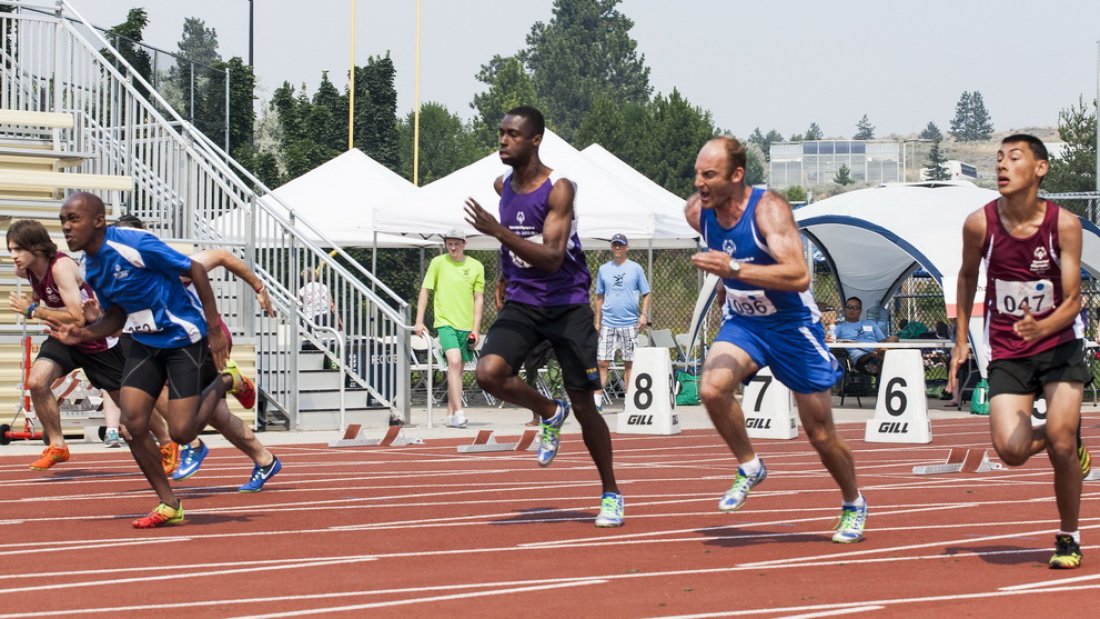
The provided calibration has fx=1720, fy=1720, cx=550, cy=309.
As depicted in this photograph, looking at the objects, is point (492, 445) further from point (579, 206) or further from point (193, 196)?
point (579, 206)

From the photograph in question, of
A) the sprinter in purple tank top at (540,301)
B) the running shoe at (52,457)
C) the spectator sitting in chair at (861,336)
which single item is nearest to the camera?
the sprinter in purple tank top at (540,301)

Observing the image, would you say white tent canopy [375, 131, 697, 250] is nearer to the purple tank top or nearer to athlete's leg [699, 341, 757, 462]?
the purple tank top

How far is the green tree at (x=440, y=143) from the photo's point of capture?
343ft

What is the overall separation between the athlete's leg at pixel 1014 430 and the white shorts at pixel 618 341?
39.8 feet

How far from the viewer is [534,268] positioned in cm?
902

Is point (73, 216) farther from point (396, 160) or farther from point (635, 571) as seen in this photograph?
point (396, 160)

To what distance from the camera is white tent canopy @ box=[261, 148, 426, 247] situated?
86.0 ft

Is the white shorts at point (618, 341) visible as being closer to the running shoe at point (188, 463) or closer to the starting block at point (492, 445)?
the starting block at point (492, 445)

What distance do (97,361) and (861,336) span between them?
1325 cm

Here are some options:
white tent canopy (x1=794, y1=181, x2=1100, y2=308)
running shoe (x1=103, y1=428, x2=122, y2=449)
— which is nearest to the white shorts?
white tent canopy (x1=794, y1=181, x2=1100, y2=308)

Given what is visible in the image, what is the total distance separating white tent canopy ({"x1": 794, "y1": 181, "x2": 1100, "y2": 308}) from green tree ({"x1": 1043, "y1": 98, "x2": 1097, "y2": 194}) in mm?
42230

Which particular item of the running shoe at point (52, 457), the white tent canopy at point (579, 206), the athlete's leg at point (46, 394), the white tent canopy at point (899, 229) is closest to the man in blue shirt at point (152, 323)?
the athlete's leg at point (46, 394)

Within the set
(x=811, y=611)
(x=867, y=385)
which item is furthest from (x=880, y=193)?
(x=811, y=611)

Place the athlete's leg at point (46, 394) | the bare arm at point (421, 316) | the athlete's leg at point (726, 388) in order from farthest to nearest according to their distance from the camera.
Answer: the bare arm at point (421, 316), the athlete's leg at point (46, 394), the athlete's leg at point (726, 388)
